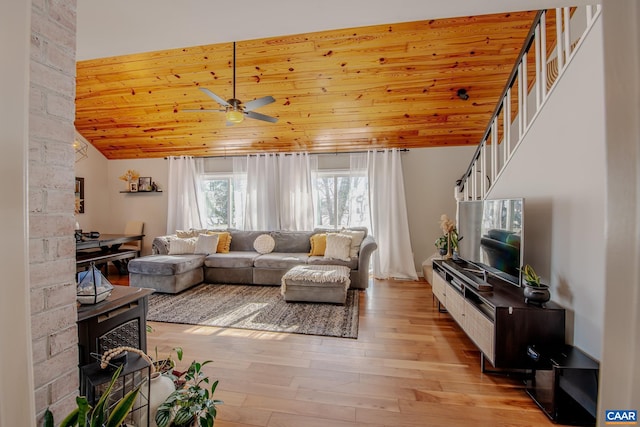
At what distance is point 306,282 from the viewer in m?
3.27

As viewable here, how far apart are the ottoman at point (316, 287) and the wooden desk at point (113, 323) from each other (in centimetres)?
202

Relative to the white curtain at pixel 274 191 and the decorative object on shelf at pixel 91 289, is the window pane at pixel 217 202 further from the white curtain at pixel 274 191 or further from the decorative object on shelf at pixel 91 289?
the decorative object on shelf at pixel 91 289

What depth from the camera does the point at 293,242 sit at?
184 inches

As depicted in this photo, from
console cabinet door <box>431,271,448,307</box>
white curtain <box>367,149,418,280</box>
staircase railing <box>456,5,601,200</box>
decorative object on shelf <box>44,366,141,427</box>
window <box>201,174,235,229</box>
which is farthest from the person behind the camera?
window <box>201,174,235,229</box>

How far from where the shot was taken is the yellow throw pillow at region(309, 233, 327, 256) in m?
4.35

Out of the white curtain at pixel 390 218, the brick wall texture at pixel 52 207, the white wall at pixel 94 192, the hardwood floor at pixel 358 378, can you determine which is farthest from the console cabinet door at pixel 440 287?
the white wall at pixel 94 192

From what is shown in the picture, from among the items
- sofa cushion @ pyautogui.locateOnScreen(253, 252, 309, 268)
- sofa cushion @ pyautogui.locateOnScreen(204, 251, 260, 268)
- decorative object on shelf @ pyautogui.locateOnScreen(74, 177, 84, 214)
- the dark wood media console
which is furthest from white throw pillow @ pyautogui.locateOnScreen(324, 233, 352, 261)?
decorative object on shelf @ pyautogui.locateOnScreen(74, 177, 84, 214)

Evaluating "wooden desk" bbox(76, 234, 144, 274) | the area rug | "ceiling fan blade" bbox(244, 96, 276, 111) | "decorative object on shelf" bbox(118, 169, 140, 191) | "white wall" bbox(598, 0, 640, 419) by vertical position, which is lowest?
the area rug

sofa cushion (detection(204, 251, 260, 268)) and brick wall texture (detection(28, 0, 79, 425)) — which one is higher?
brick wall texture (detection(28, 0, 79, 425))

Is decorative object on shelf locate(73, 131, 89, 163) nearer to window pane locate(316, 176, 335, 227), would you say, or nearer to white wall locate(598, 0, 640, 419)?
window pane locate(316, 176, 335, 227)

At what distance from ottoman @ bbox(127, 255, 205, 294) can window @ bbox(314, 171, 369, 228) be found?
233 centimetres

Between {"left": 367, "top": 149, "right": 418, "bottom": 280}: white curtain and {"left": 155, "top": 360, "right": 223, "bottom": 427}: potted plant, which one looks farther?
{"left": 367, "top": 149, "right": 418, "bottom": 280}: white curtain

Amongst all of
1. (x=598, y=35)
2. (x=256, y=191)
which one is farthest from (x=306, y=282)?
(x=598, y=35)

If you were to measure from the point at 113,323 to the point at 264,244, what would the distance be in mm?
3467
